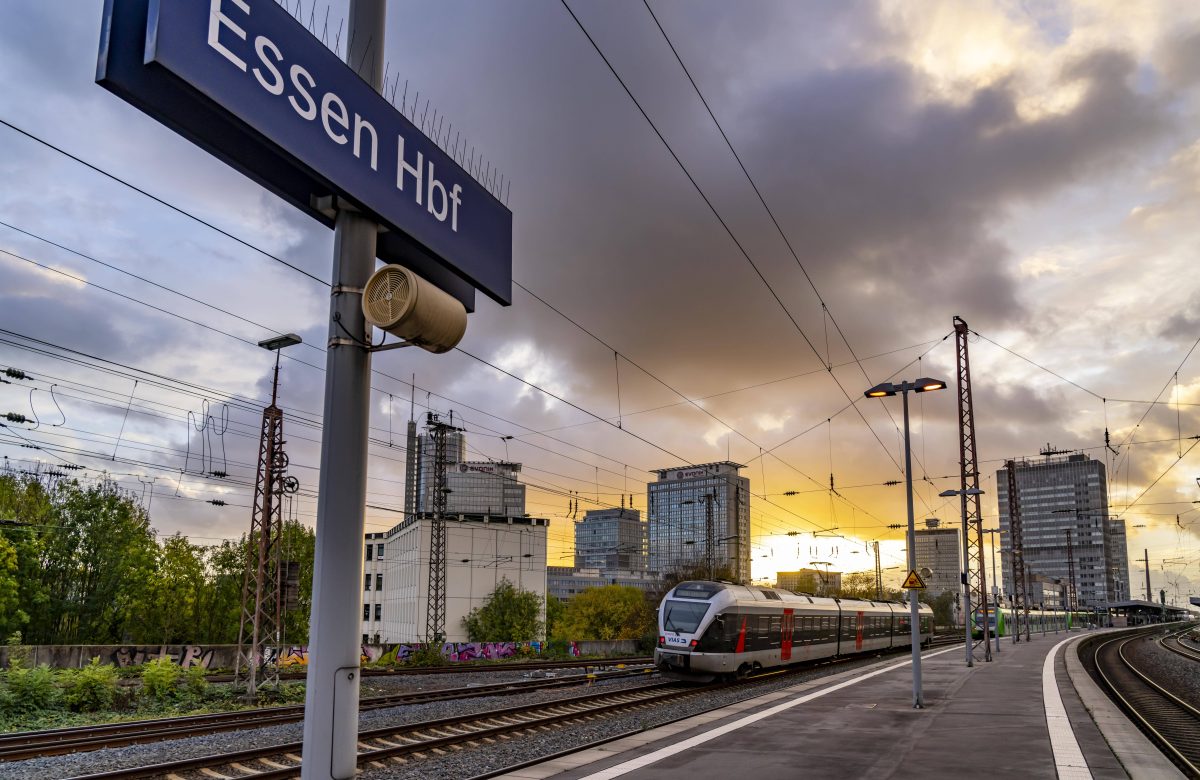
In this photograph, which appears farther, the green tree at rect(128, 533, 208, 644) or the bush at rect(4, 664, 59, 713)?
the green tree at rect(128, 533, 208, 644)

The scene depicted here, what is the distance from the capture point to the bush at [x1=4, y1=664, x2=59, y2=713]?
69.3 feet

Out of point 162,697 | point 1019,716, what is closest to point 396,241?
point 1019,716

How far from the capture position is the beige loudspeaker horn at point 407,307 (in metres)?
5.28

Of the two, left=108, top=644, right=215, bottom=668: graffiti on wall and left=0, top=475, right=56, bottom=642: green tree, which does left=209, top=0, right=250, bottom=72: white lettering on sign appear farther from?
left=0, top=475, right=56, bottom=642: green tree

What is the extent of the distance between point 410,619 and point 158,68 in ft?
276

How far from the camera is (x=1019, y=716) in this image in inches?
611

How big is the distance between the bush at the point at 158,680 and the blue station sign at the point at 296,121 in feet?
77.3

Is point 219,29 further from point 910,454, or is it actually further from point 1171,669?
point 1171,669

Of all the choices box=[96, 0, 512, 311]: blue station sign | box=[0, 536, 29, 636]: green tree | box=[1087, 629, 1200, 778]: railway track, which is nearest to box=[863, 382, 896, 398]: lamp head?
box=[1087, 629, 1200, 778]: railway track

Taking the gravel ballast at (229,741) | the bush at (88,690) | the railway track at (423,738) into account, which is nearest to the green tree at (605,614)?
the gravel ballast at (229,741)

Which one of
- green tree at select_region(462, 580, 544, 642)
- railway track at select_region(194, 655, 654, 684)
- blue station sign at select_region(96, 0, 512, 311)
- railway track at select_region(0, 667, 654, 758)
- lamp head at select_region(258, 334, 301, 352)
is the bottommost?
green tree at select_region(462, 580, 544, 642)

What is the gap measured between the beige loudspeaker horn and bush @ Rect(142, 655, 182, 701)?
78.9 ft

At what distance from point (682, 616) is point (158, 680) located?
16411mm

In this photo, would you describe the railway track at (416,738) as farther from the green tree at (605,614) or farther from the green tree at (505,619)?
the green tree at (605,614)
